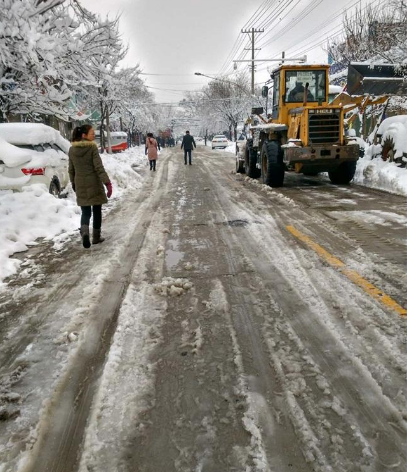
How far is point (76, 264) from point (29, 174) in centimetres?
425

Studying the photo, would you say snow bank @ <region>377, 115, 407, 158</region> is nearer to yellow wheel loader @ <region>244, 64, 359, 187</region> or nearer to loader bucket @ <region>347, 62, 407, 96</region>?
loader bucket @ <region>347, 62, 407, 96</region>

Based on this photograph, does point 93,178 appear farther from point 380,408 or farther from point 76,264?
point 380,408

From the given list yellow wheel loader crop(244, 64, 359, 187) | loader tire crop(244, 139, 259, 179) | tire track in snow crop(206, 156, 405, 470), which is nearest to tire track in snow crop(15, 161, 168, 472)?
tire track in snow crop(206, 156, 405, 470)

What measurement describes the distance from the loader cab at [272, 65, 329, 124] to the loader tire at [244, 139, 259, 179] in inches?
89.2

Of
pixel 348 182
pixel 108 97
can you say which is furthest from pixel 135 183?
pixel 108 97

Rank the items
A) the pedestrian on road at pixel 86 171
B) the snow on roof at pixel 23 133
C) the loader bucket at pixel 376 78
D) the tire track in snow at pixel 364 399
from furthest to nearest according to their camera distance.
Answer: the loader bucket at pixel 376 78
the snow on roof at pixel 23 133
the pedestrian on road at pixel 86 171
the tire track in snow at pixel 364 399

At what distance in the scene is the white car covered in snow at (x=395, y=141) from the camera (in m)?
11.4

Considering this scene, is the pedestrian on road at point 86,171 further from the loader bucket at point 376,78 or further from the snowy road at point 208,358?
the loader bucket at point 376,78

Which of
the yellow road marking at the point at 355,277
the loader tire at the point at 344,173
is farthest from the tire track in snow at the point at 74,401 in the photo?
the loader tire at the point at 344,173

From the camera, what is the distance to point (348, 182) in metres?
12.0

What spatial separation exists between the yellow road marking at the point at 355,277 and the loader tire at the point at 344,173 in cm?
622

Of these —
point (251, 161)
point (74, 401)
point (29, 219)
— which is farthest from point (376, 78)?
point (74, 401)

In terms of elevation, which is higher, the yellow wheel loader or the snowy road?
the yellow wheel loader

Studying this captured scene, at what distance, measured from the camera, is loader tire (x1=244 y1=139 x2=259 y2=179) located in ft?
47.3
